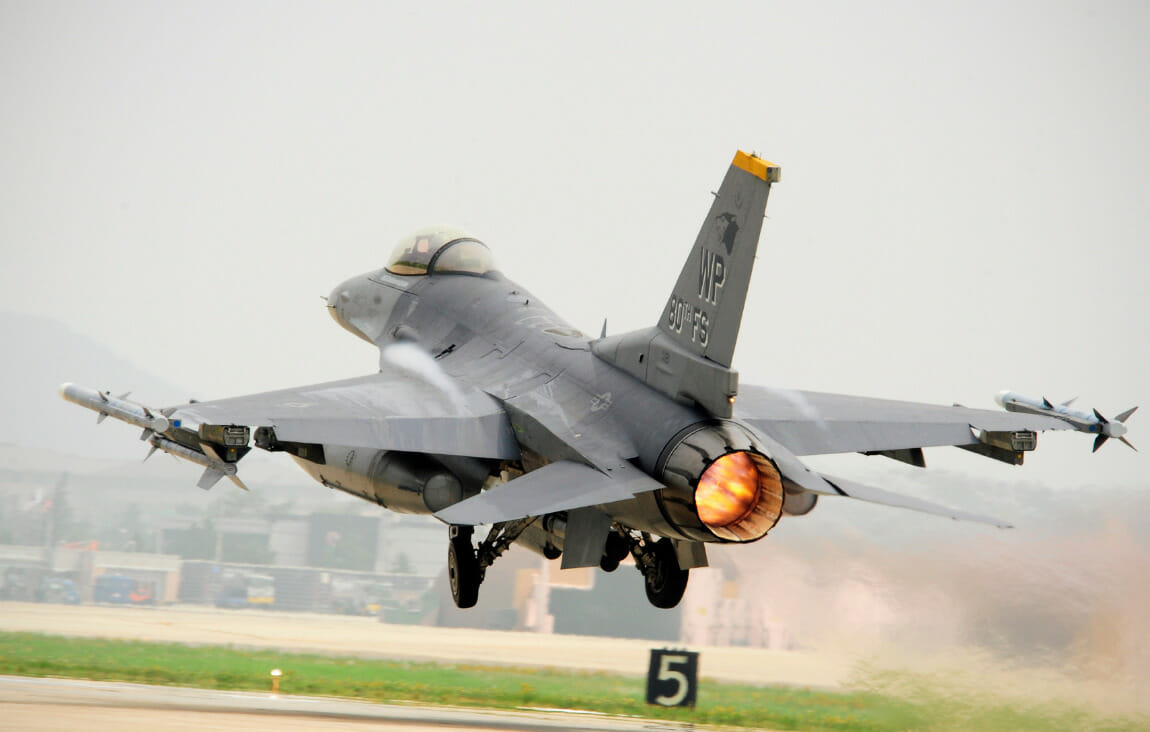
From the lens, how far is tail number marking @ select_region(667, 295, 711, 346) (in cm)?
1495

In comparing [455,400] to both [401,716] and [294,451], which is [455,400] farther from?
[401,716]

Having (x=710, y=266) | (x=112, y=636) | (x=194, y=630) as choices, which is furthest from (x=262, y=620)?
(x=710, y=266)

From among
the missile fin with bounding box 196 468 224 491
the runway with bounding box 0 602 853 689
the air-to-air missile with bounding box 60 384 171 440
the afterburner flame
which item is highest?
the air-to-air missile with bounding box 60 384 171 440

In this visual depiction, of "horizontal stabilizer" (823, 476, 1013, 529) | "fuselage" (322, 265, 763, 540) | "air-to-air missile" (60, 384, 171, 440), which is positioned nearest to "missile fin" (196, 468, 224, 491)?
"air-to-air missile" (60, 384, 171, 440)

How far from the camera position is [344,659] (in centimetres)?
2744

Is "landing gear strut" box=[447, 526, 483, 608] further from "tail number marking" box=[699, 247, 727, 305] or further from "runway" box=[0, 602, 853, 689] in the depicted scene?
"runway" box=[0, 602, 853, 689]

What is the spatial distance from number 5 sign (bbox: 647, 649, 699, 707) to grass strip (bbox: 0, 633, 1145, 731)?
8.6 inches

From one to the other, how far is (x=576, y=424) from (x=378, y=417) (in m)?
2.53

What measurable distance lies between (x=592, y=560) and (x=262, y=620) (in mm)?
21750

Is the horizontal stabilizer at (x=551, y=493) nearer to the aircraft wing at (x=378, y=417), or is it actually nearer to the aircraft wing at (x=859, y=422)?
the aircraft wing at (x=378, y=417)

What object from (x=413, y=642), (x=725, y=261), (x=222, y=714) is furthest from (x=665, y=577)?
(x=413, y=642)

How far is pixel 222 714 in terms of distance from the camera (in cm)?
1908

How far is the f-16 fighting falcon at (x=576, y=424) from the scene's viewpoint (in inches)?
573

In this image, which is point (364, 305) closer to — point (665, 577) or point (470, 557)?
point (470, 557)
